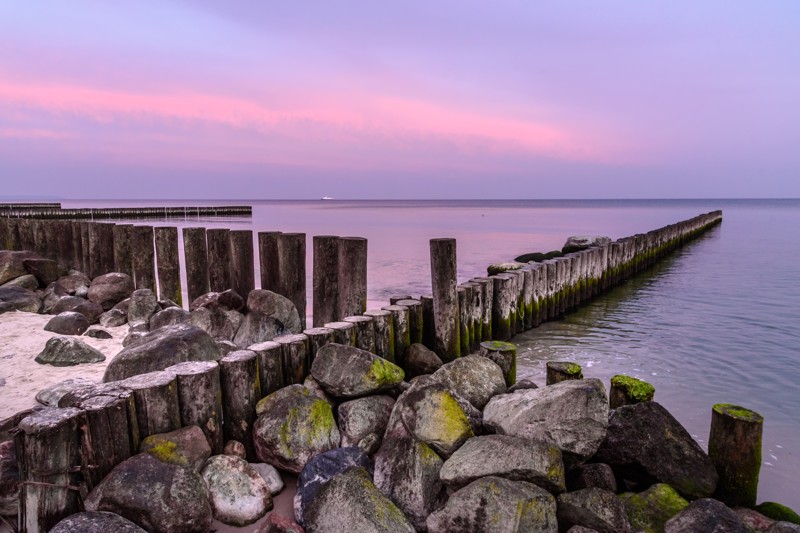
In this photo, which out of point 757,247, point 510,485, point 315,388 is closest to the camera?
point 510,485

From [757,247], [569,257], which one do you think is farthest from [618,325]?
[757,247]

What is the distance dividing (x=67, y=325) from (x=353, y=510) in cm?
618

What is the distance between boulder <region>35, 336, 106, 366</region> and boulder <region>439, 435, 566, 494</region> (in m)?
4.72

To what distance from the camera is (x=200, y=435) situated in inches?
142

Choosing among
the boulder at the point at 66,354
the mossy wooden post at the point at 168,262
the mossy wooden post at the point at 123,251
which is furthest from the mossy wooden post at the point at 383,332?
the mossy wooden post at the point at 123,251

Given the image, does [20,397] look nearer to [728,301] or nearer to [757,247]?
[728,301]

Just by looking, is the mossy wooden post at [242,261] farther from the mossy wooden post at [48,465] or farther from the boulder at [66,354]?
the mossy wooden post at [48,465]

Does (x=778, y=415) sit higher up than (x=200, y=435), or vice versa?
(x=200, y=435)

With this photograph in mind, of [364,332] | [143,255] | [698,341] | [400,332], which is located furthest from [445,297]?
[143,255]

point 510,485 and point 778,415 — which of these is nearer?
point 510,485

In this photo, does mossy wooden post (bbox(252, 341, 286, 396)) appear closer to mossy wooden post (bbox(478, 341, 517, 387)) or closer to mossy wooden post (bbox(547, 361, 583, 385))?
mossy wooden post (bbox(478, 341, 517, 387))

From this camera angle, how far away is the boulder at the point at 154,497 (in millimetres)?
3014

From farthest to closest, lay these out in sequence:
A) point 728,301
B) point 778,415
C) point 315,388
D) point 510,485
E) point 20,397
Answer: point 728,301
point 778,415
point 20,397
point 315,388
point 510,485

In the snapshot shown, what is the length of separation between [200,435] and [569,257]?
360 inches
